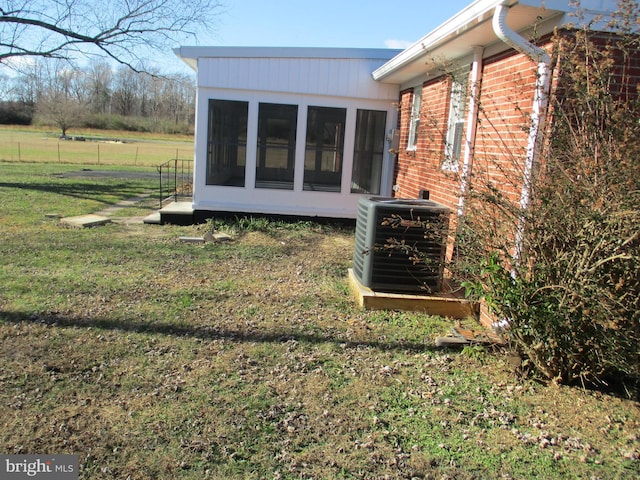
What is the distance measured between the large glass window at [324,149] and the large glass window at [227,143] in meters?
1.19

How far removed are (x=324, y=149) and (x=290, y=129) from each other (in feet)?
2.40

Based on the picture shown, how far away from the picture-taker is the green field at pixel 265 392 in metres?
2.88

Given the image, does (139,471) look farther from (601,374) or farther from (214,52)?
(214,52)

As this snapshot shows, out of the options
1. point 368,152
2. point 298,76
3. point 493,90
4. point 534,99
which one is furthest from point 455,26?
point 368,152

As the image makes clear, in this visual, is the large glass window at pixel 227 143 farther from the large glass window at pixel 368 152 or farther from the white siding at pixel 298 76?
the large glass window at pixel 368 152

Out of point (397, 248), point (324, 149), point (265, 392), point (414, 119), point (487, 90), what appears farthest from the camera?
point (324, 149)

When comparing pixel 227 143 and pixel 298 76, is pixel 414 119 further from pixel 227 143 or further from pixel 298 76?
pixel 227 143

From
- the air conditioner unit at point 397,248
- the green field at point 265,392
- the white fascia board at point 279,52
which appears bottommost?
the green field at point 265,392

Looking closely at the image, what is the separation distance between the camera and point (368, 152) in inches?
409

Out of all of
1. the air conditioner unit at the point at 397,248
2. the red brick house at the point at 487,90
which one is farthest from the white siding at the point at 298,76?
the air conditioner unit at the point at 397,248

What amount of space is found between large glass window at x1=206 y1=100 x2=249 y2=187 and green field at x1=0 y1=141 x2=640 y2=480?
395 centimetres

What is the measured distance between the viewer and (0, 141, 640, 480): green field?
9.44ft

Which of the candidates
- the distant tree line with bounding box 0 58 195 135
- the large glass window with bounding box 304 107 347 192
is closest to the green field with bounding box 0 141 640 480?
the large glass window with bounding box 304 107 347 192

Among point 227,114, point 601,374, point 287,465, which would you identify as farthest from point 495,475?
point 227,114
